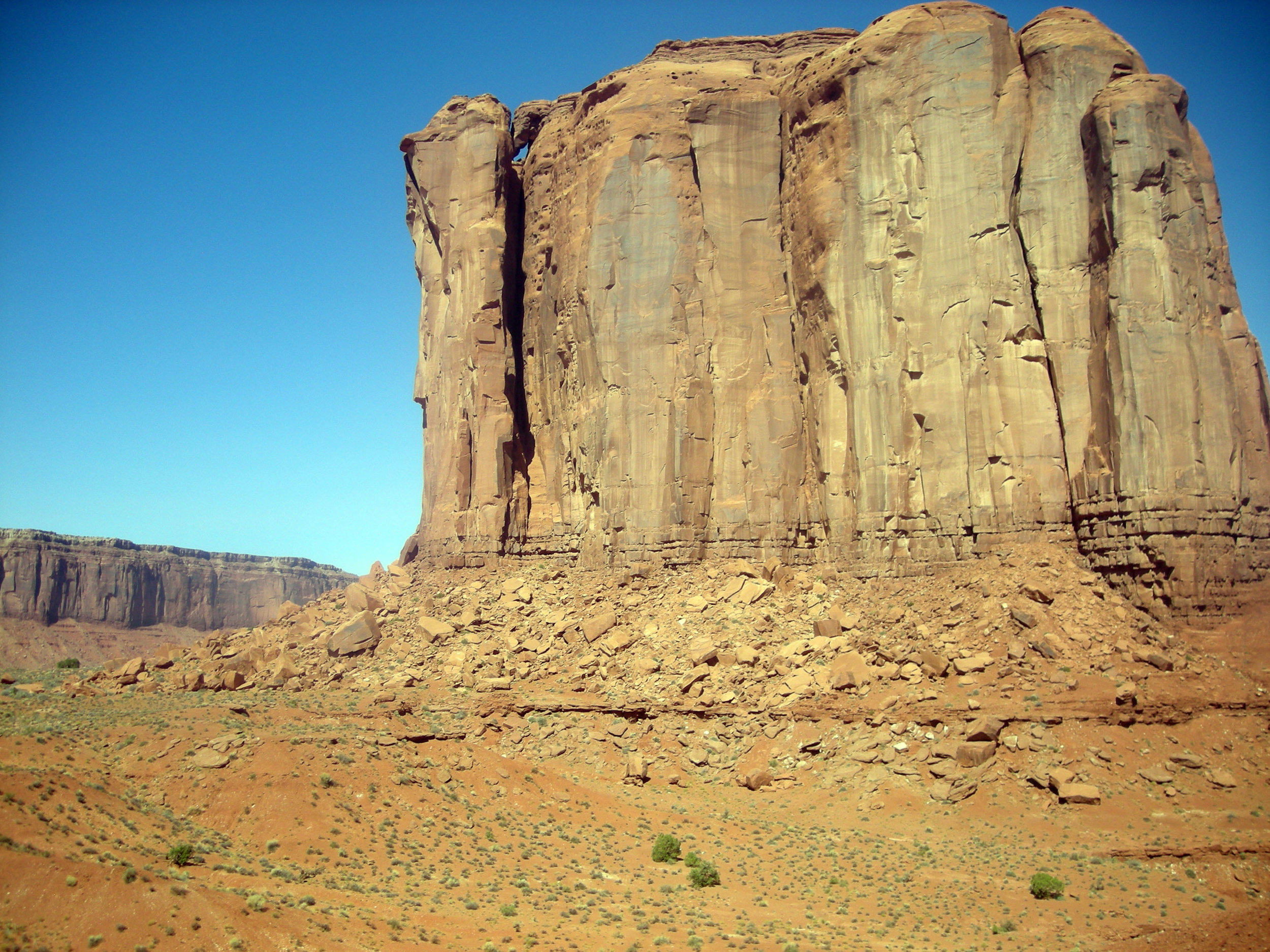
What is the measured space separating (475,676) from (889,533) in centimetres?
1583

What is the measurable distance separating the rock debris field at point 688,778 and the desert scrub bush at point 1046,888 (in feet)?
0.67

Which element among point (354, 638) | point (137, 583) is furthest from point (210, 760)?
point (137, 583)

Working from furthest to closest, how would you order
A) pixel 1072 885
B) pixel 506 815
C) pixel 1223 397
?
1. pixel 1223 397
2. pixel 506 815
3. pixel 1072 885

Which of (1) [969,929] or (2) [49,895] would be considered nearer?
(2) [49,895]

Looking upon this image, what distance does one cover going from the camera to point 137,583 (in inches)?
4235

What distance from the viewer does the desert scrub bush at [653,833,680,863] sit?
974 inches

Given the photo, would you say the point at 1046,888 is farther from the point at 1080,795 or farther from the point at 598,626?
the point at 598,626

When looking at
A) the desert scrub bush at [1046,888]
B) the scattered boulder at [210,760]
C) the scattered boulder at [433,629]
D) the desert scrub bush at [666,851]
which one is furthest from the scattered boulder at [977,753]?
the scattered boulder at [433,629]

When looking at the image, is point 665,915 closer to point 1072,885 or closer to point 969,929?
point 969,929

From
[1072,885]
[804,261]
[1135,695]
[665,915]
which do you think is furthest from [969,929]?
[804,261]

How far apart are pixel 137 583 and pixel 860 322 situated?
309ft

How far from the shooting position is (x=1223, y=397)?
1253 inches

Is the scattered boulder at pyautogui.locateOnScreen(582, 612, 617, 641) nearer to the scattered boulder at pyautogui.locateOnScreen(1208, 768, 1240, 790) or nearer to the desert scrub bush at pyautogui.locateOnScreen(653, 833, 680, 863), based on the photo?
the desert scrub bush at pyautogui.locateOnScreen(653, 833, 680, 863)

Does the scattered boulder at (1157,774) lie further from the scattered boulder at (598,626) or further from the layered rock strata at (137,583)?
the layered rock strata at (137,583)
